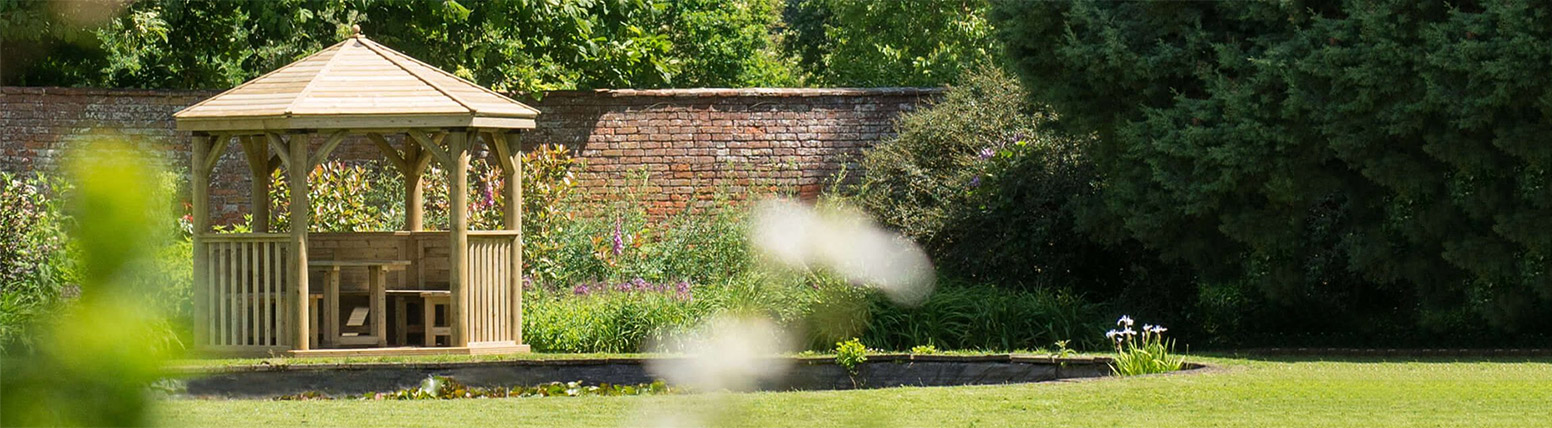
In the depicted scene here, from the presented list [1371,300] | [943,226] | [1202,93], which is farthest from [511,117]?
[1371,300]

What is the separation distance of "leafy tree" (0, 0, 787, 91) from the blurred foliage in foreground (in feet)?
47.7

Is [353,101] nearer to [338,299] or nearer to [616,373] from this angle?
[338,299]

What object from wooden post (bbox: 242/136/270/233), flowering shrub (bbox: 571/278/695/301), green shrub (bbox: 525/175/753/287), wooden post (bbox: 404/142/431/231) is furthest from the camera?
green shrub (bbox: 525/175/753/287)

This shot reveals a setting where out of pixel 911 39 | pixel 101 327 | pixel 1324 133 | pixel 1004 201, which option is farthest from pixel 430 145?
pixel 911 39

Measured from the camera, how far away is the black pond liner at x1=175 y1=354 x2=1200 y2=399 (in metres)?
9.62

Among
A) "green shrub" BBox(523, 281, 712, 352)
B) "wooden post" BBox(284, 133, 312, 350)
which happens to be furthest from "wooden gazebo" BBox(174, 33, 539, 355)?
"green shrub" BBox(523, 281, 712, 352)

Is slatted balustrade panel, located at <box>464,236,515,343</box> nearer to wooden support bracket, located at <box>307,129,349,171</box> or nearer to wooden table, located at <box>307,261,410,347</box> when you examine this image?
wooden table, located at <box>307,261,410,347</box>

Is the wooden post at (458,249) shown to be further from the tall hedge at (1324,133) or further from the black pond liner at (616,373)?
the tall hedge at (1324,133)

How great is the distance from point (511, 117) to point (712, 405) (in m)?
10.8

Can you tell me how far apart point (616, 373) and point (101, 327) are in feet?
30.9

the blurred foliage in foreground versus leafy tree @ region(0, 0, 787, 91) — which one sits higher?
leafy tree @ region(0, 0, 787, 91)

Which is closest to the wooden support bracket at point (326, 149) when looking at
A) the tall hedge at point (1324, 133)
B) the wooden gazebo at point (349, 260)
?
the wooden gazebo at point (349, 260)

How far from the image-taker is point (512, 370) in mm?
10078

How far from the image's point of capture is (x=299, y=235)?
11258mm
